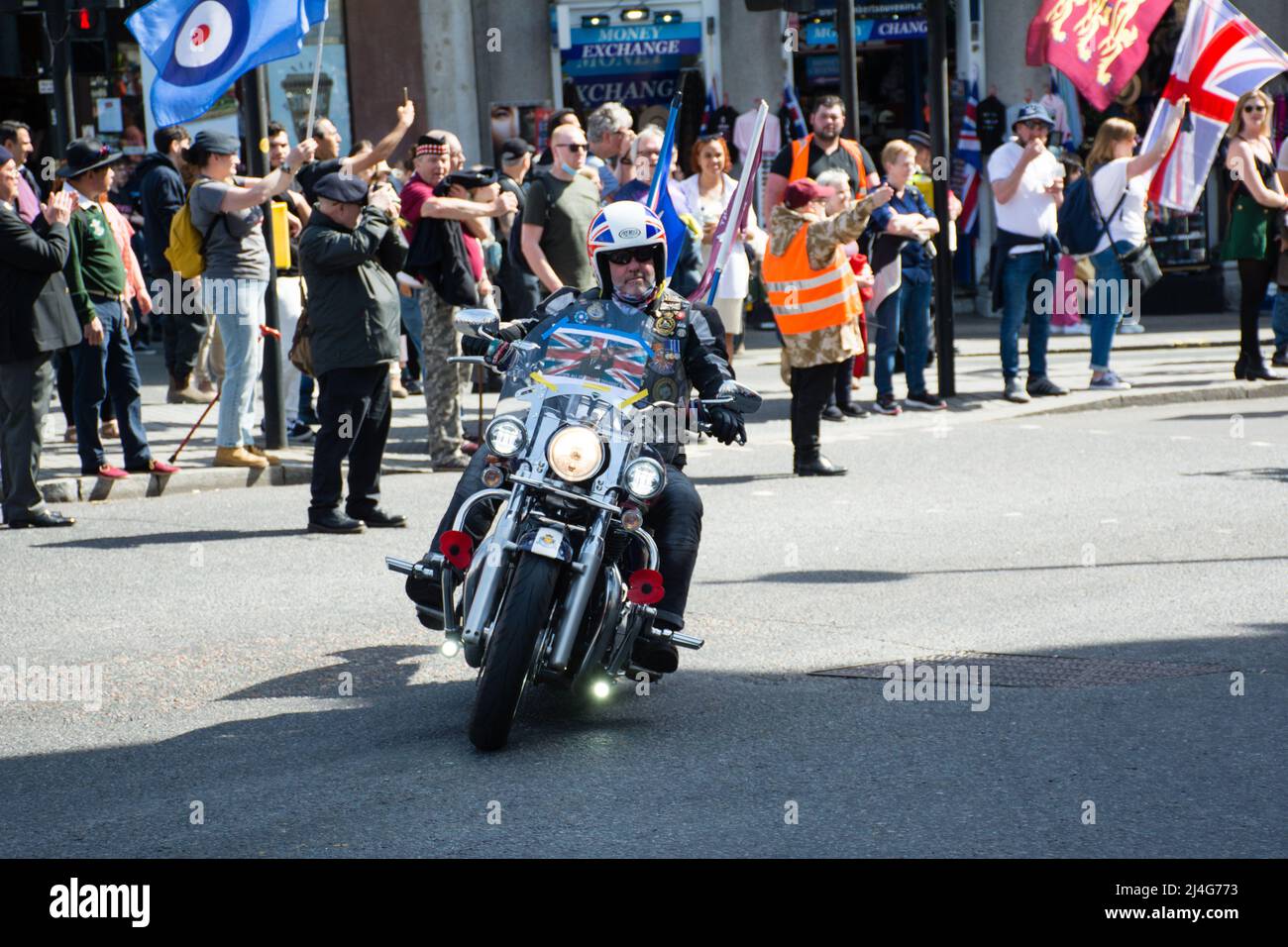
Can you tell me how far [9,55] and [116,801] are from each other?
32.5 ft

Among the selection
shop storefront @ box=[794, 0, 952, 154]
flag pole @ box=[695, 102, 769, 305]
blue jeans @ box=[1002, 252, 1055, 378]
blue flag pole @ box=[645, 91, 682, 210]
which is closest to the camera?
blue flag pole @ box=[645, 91, 682, 210]

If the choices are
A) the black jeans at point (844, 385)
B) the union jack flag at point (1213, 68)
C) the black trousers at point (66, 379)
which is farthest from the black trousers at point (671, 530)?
the union jack flag at point (1213, 68)

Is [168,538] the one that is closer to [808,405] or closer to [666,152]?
[666,152]

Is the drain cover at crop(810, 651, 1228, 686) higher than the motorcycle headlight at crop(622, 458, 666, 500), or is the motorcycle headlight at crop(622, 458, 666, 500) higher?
the motorcycle headlight at crop(622, 458, 666, 500)

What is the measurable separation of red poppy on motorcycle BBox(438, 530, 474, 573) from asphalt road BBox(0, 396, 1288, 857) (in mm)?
533

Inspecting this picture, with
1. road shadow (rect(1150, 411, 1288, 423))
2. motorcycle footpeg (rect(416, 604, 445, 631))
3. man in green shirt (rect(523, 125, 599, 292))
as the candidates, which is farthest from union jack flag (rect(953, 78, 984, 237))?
motorcycle footpeg (rect(416, 604, 445, 631))

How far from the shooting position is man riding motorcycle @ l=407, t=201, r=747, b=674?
21.0 feet

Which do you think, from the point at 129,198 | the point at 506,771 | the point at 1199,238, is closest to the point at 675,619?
the point at 506,771

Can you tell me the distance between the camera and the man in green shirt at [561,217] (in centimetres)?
1220

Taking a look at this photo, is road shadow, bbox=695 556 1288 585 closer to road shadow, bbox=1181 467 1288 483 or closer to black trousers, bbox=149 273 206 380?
road shadow, bbox=1181 467 1288 483

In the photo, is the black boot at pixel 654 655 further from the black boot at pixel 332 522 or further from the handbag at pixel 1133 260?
the handbag at pixel 1133 260

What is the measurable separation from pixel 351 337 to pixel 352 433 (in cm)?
52

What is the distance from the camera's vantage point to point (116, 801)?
17.8 feet

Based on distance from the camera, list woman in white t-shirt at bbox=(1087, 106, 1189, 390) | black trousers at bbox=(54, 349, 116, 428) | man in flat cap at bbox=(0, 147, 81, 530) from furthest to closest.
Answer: woman in white t-shirt at bbox=(1087, 106, 1189, 390) → black trousers at bbox=(54, 349, 116, 428) → man in flat cap at bbox=(0, 147, 81, 530)
